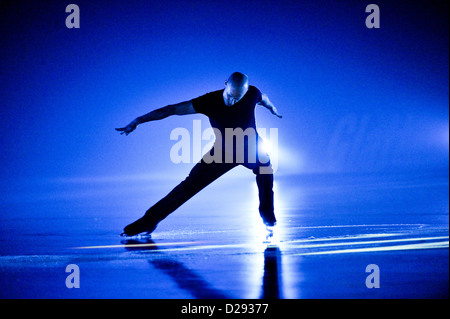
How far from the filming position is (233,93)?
2.88m

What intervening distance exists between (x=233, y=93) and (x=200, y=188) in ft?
2.32

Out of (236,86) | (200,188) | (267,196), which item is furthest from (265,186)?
(236,86)

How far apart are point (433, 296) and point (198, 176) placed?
1.73 meters

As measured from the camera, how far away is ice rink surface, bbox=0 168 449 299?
1736 millimetres

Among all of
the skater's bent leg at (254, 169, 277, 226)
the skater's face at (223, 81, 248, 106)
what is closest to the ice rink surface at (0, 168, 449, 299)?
the skater's bent leg at (254, 169, 277, 226)

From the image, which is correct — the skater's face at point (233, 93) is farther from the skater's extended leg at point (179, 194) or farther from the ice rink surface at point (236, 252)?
the ice rink surface at point (236, 252)

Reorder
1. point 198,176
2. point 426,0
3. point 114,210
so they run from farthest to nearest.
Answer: point 426,0 → point 114,210 → point 198,176

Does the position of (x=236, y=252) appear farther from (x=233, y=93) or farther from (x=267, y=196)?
(x=233, y=93)

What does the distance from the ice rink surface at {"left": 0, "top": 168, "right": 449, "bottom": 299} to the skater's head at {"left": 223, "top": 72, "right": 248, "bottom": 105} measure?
97 centimetres

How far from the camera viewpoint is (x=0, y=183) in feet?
24.0

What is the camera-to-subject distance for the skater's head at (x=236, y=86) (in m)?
2.84

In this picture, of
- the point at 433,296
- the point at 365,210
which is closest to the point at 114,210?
the point at 365,210

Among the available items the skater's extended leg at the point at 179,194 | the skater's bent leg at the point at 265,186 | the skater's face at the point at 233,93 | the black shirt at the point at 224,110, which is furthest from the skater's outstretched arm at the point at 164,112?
the skater's bent leg at the point at 265,186
